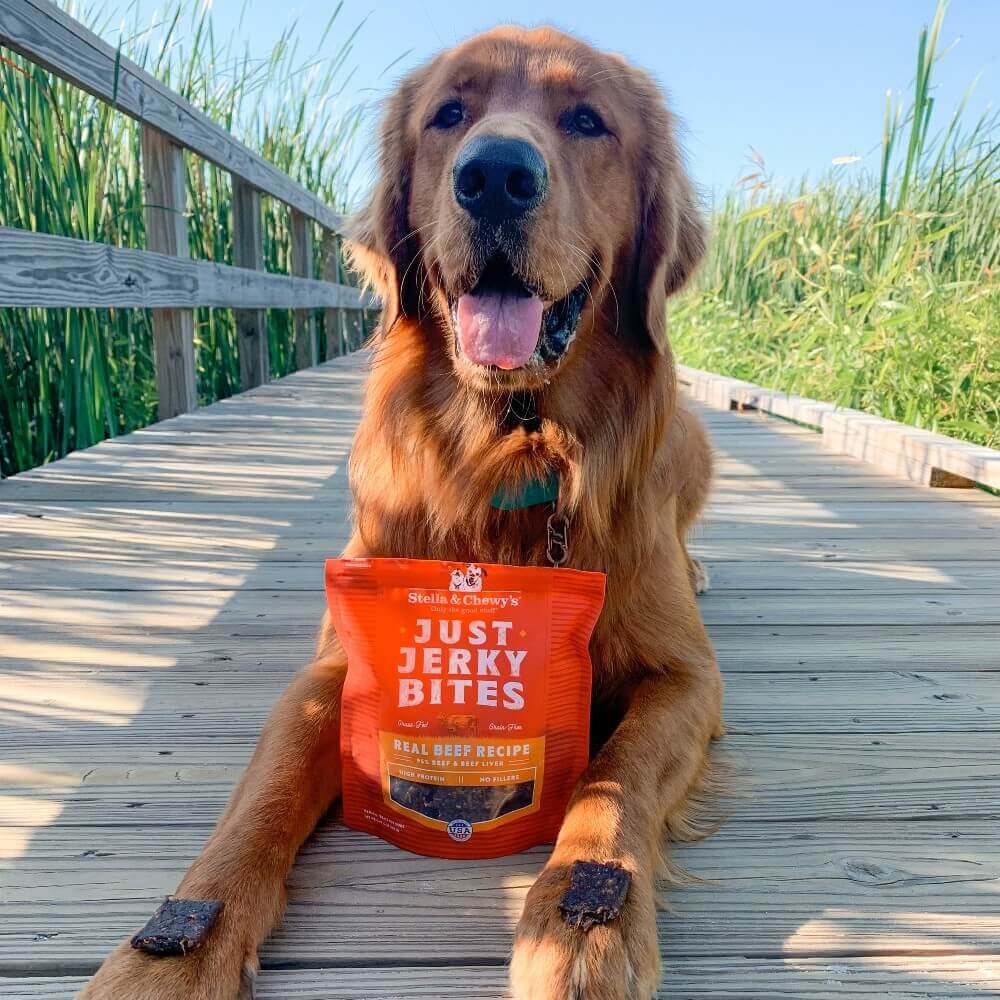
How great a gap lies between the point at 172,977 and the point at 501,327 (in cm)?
126

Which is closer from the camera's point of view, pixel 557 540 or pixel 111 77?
pixel 557 540

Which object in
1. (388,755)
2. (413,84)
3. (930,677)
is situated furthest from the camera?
(413,84)

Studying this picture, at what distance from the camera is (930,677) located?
2.06 m

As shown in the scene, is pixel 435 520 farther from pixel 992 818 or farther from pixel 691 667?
pixel 992 818

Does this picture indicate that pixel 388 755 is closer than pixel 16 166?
Yes

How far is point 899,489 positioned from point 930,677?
223 cm

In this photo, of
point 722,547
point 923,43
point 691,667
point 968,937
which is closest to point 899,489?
point 722,547

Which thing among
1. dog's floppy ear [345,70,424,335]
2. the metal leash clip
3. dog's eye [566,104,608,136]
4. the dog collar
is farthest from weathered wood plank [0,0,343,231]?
the metal leash clip

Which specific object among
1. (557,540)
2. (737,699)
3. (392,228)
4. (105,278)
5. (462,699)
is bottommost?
(737,699)

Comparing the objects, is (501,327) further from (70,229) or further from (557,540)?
(70,229)

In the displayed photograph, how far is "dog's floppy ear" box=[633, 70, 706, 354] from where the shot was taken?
2111 millimetres

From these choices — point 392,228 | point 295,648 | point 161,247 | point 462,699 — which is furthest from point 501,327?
point 161,247

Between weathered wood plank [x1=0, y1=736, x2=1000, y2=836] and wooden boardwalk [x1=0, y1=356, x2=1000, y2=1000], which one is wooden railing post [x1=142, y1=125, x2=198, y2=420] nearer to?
wooden boardwalk [x1=0, y1=356, x2=1000, y2=1000]

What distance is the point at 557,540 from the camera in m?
1.74
